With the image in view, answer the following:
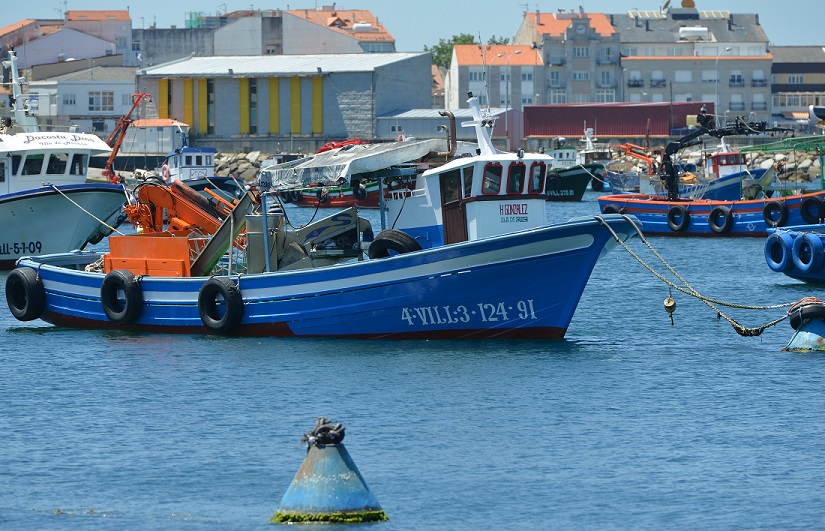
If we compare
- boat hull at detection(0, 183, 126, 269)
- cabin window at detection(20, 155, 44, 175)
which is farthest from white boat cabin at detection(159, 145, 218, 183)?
boat hull at detection(0, 183, 126, 269)

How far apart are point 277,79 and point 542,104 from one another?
112 feet

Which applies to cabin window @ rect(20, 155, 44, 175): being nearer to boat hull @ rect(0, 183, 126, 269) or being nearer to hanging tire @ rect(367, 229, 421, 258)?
boat hull @ rect(0, 183, 126, 269)

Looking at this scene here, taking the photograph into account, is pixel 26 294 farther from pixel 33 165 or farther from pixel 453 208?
pixel 33 165

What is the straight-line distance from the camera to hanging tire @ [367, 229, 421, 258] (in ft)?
81.0

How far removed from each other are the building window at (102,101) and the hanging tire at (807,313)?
3733 inches

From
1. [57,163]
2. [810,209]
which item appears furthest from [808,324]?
[57,163]

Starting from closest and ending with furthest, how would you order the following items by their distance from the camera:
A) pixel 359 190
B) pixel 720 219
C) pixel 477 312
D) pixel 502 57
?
pixel 477 312 < pixel 359 190 < pixel 720 219 < pixel 502 57

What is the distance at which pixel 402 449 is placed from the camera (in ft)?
58.8

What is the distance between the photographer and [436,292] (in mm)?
23750

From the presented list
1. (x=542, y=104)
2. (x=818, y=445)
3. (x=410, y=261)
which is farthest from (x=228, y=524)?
(x=542, y=104)

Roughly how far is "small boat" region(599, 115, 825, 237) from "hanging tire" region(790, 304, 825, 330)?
23.9m

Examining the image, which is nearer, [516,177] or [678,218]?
[516,177]

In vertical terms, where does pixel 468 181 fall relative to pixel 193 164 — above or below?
above

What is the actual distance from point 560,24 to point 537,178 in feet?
372
